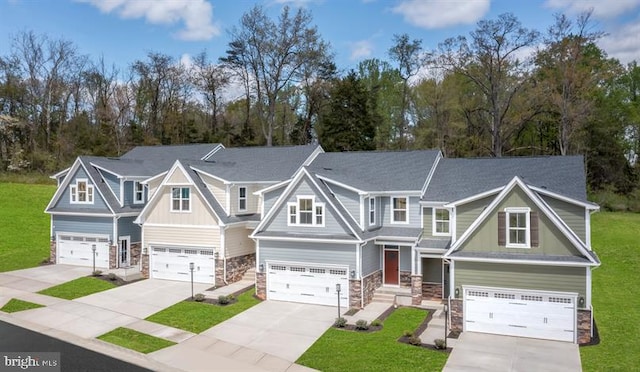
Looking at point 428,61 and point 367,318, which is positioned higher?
point 428,61

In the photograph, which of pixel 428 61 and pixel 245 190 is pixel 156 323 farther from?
pixel 428 61

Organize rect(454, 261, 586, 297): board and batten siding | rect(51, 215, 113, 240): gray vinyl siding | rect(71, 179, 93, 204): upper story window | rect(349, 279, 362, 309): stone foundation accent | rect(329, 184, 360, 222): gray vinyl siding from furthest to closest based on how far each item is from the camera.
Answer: rect(71, 179, 93, 204): upper story window → rect(51, 215, 113, 240): gray vinyl siding → rect(329, 184, 360, 222): gray vinyl siding → rect(349, 279, 362, 309): stone foundation accent → rect(454, 261, 586, 297): board and batten siding

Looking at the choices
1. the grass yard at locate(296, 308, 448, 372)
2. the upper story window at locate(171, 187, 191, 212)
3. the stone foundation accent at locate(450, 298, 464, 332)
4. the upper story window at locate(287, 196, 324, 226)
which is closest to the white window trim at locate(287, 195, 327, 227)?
the upper story window at locate(287, 196, 324, 226)

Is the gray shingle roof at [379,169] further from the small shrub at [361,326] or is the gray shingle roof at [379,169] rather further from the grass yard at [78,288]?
the grass yard at [78,288]

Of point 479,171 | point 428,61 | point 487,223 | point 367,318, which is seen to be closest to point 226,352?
point 367,318

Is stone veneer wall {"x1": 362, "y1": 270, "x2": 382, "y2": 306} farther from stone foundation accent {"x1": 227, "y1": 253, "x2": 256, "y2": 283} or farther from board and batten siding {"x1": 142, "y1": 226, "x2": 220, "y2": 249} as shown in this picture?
board and batten siding {"x1": 142, "y1": 226, "x2": 220, "y2": 249}

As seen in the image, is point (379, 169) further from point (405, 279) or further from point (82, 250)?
point (82, 250)

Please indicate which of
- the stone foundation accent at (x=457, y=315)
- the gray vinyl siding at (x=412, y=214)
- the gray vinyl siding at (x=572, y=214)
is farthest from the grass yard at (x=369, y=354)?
the gray vinyl siding at (x=572, y=214)
